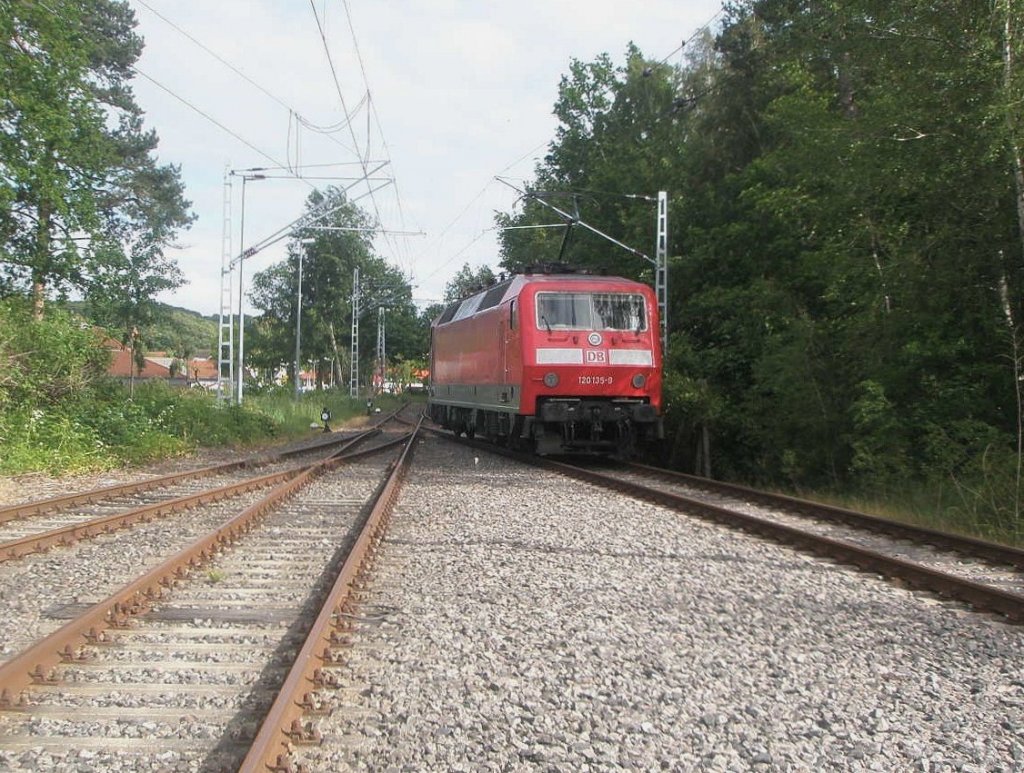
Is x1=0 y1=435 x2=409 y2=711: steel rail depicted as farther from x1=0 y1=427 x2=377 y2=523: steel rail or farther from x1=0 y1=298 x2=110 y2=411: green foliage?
x1=0 y1=298 x2=110 y2=411: green foliage

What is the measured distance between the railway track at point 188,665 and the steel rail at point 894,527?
17.3ft

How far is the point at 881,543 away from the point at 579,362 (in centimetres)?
837

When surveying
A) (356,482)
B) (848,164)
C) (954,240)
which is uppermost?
(848,164)

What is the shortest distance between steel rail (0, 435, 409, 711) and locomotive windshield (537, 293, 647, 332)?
8.99 metres

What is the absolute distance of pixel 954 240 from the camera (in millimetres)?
12422

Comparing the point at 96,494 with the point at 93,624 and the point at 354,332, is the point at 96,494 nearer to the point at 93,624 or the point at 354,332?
the point at 93,624

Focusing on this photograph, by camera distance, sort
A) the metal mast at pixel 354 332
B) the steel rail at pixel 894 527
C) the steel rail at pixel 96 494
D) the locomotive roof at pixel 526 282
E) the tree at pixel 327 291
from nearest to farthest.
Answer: the steel rail at pixel 894 527
the steel rail at pixel 96 494
the locomotive roof at pixel 526 282
the metal mast at pixel 354 332
the tree at pixel 327 291

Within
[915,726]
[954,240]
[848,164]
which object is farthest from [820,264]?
[915,726]

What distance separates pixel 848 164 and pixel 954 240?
204 centimetres

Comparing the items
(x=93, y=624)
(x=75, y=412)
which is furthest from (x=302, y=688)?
(x=75, y=412)

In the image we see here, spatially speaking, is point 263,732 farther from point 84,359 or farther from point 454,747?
point 84,359

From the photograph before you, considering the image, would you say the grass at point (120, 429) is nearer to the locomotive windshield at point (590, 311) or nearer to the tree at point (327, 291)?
the locomotive windshield at point (590, 311)

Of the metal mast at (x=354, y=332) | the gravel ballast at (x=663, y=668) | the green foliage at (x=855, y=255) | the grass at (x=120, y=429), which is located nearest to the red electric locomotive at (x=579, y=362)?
the green foliage at (x=855, y=255)

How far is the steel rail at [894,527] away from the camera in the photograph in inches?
313
